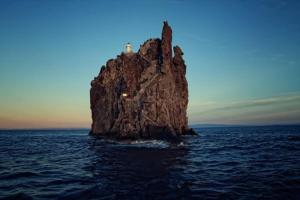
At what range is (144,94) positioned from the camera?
231 feet

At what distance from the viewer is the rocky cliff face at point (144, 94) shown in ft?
220

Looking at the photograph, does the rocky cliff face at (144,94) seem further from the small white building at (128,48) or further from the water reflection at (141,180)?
the water reflection at (141,180)

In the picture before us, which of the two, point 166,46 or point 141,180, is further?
point 166,46

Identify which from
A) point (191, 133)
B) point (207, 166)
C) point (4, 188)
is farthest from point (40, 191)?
point (191, 133)

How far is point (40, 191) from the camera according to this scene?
1568 cm

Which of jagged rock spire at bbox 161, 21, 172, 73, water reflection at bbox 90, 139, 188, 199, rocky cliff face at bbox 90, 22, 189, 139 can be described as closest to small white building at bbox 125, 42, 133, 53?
rocky cliff face at bbox 90, 22, 189, 139

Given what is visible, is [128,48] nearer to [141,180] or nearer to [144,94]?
[144,94]

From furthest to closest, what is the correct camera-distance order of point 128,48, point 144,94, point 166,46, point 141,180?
point 128,48
point 166,46
point 144,94
point 141,180

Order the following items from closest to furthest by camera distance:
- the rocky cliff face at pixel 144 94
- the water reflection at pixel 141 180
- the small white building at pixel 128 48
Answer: the water reflection at pixel 141 180 < the rocky cliff face at pixel 144 94 < the small white building at pixel 128 48

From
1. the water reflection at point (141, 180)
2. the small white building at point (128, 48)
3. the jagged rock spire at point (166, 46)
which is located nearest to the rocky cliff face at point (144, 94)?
the jagged rock spire at point (166, 46)

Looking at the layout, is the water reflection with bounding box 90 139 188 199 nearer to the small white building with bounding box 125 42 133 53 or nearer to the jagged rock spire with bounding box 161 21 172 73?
the jagged rock spire with bounding box 161 21 172 73

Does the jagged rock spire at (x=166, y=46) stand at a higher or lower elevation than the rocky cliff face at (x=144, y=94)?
higher

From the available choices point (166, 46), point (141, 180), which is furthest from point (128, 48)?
point (141, 180)

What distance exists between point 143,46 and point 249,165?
63.4 m
